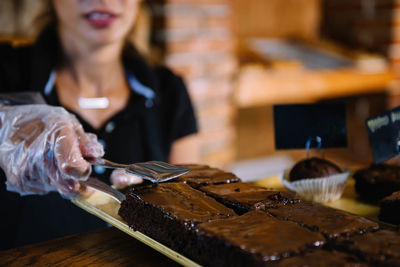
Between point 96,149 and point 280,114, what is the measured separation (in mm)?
444

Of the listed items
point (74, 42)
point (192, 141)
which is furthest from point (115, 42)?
point (192, 141)

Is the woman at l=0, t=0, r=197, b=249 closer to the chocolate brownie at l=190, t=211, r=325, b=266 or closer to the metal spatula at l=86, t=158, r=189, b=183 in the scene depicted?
the metal spatula at l=86, t=158, r=189, b=183

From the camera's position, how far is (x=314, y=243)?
2.11ft

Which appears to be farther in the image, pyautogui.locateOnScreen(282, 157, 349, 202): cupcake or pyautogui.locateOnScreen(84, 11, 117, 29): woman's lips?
pyautogui.locateOnScreen(84, 11, 117, 29): woman's lips

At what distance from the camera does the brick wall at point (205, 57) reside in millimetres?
2025

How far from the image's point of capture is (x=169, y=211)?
750mm

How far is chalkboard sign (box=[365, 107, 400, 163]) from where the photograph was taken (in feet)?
3.21

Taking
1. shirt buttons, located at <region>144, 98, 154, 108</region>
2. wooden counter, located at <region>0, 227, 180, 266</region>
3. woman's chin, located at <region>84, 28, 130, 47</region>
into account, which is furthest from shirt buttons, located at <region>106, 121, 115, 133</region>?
wooden counter, located at <region>0, 227, 180, 266</region>

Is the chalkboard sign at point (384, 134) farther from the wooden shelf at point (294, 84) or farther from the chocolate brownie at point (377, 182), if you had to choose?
the wooden shelf at point (294, 84)

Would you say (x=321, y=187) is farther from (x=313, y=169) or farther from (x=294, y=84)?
(x=294, y=84)

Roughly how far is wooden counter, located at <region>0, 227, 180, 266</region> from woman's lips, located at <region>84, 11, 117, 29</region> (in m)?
0.81

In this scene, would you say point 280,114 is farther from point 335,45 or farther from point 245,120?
point 335,45

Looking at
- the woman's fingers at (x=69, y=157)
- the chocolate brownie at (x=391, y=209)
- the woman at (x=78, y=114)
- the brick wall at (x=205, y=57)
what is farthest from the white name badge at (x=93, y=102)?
the chocolate brownie at (x=391, y=209)

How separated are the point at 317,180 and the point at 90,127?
819 millimetres
